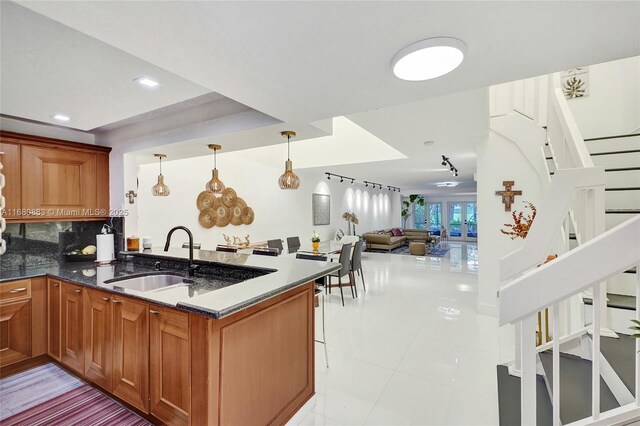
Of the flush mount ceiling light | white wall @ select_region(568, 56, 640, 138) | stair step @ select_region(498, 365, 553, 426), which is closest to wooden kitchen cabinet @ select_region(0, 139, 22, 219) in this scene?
the flush mount ceiling light

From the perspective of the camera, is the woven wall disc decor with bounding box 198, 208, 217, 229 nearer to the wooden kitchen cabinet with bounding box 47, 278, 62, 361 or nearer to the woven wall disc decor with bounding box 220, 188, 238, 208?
the woven wall disc decor with bounding box 220, 188, 238, 208

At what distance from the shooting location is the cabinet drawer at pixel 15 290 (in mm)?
2330

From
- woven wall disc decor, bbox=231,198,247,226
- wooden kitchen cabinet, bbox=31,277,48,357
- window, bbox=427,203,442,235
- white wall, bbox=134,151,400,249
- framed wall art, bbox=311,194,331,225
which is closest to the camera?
wooden kitchen cabinet, bbox=31,277,48,357

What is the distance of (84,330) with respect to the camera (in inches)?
86.4

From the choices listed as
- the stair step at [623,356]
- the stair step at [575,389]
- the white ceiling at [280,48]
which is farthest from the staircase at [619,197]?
the white ceiling at [280,48]

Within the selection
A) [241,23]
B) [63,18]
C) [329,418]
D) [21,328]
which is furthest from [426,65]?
[21,328]

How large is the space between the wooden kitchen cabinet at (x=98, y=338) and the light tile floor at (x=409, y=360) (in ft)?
4.76

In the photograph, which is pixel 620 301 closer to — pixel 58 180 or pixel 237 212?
pixel 58 180

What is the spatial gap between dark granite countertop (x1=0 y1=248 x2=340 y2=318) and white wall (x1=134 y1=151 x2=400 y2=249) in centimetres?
76

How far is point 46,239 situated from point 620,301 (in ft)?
16.6

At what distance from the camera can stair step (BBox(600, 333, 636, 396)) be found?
1371 mm

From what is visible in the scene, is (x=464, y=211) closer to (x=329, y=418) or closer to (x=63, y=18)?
(x=329, y=418)

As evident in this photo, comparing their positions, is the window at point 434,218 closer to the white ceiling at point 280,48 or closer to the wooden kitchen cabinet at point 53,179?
the white ceiling at point 280,48

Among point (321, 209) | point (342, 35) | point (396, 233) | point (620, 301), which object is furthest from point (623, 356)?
point (396, 233)
